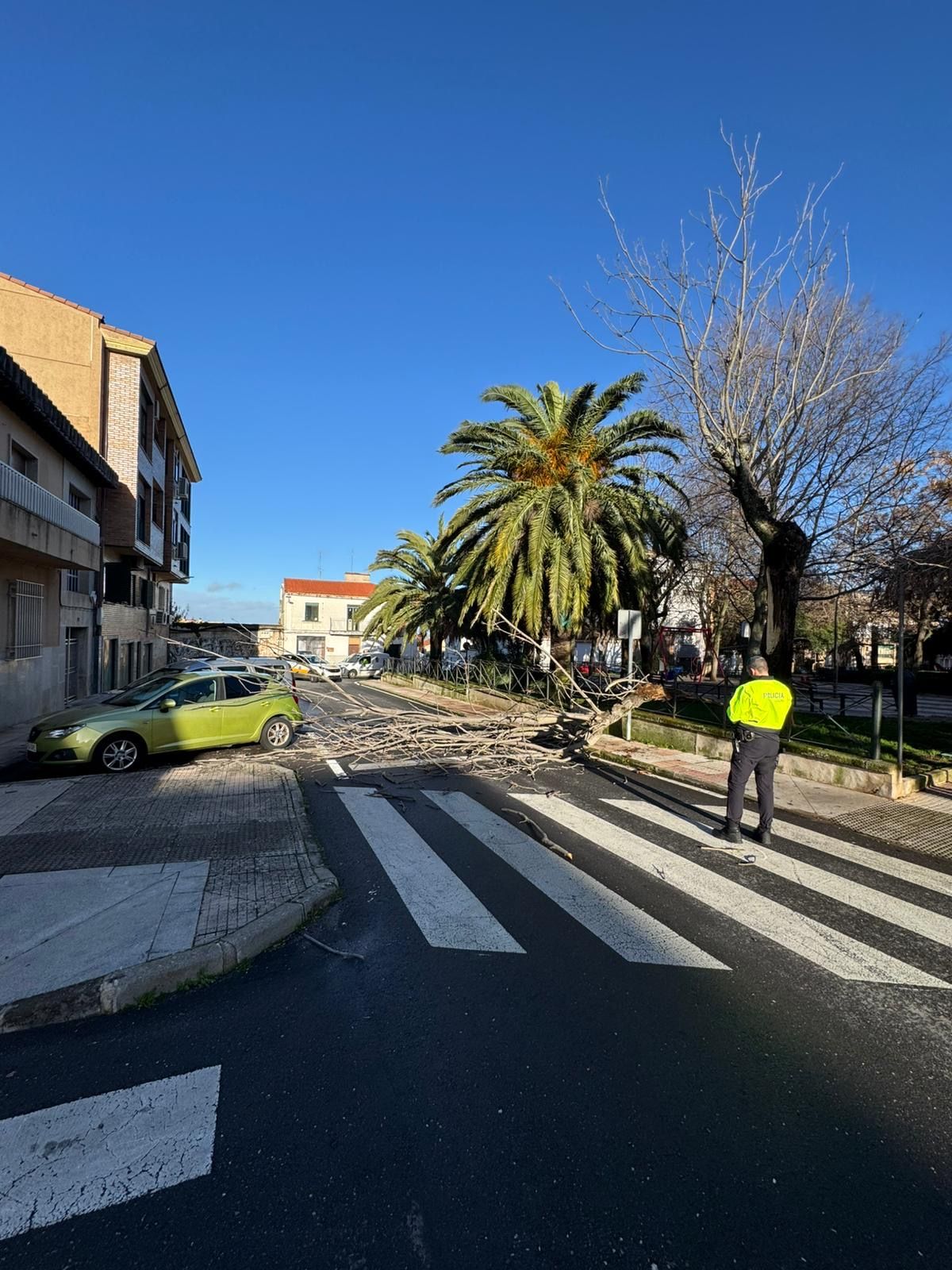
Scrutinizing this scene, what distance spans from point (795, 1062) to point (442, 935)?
2.08 meters

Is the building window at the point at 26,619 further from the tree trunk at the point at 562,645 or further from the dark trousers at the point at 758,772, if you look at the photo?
the dark trousers at the point at 758,772

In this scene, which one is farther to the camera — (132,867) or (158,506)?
(158,506)

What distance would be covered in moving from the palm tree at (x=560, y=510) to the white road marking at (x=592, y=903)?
32.6 feet

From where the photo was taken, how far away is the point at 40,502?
13.3m

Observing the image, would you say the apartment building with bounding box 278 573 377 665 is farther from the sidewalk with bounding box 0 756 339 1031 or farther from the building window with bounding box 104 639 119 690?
the sidewalk with bounding box 0 756 339 1031

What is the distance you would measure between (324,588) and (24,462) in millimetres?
48933

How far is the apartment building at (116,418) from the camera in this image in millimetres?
19438

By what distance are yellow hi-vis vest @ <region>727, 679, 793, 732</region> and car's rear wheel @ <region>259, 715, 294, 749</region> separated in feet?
25.1

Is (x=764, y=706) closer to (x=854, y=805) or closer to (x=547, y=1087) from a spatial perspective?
(x=854, y=805)

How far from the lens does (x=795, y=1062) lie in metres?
3.03

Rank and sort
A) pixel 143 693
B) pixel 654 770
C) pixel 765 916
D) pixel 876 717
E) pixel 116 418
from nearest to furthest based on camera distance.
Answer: pixel 765 916
pixel 876 717
pixel 143 693
pixel 654 770
pixel 116 418

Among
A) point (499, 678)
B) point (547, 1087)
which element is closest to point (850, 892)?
point (547, 1087)

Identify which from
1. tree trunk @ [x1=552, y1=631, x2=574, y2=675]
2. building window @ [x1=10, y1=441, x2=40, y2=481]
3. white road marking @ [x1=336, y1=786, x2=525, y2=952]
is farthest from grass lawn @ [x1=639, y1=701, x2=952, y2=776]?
building window @ [x1=10, y1=441, x2=40, y2=481]

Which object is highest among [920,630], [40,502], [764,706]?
[40,502]
